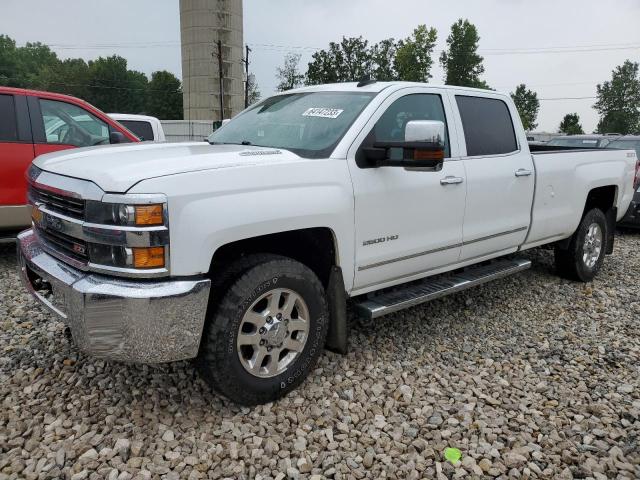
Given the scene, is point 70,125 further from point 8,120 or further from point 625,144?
point 625,144

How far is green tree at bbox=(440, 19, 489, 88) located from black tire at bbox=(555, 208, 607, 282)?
190 ft

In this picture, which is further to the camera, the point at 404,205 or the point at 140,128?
the point at 140,128

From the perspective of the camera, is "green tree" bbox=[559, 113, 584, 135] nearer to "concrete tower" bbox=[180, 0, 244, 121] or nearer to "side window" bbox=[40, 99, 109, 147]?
"concrete tower" bbox=[180, 0, 244, 121]

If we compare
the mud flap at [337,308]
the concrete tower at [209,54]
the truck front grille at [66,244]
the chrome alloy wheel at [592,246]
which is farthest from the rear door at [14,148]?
the concrete tower at [209,54]

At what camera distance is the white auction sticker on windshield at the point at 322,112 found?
136 inches

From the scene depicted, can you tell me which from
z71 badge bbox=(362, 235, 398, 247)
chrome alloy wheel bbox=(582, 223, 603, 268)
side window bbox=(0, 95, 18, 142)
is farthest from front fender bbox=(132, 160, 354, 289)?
side window bbox=(0, 95, 18, 142)

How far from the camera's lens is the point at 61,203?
274cm

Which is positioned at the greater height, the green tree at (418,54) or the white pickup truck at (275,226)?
the green tree at (418,54)

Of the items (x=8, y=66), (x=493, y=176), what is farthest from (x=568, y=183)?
(x=8, y=66)

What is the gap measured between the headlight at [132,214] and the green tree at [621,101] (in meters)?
82.1

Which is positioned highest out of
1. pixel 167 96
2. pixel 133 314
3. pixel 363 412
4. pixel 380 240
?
pixel 167 96

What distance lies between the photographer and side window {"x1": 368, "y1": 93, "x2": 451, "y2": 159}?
3.43 meters

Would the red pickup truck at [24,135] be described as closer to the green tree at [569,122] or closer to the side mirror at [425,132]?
the side mirror at [425,132]

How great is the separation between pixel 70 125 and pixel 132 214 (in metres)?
4.16
